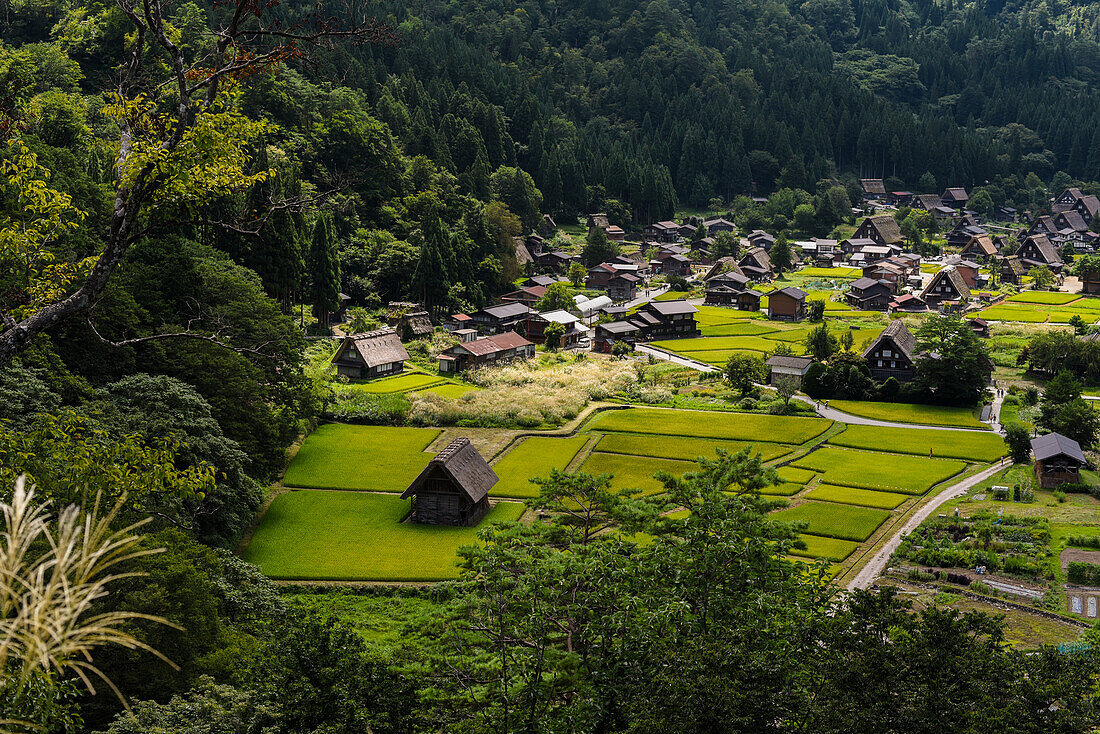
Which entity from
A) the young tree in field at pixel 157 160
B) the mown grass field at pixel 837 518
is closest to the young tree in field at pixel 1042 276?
the mown grass field at pixel 837 518

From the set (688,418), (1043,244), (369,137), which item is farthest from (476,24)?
(688,418)

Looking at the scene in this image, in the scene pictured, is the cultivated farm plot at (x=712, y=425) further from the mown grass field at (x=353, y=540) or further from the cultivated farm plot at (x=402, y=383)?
the mown grass field at (x=353, y=540)

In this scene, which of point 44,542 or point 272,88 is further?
point 272,88

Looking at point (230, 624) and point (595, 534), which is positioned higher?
point (230, 624)

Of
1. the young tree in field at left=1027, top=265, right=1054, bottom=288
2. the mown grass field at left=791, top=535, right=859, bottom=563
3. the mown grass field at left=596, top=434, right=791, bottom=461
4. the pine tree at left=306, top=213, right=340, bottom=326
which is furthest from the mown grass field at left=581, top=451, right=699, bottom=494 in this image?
the young tree in field at left=1027, top=265, right=1054, bottom=288

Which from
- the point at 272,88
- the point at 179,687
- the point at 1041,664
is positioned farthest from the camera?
the point at 272,88

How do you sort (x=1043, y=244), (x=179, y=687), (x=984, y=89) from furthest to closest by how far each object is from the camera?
1. (x=984, y=89)
2. (x=1043, y=244)
3. (x=179, y=687)

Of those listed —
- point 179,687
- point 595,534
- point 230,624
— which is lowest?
point 595,534

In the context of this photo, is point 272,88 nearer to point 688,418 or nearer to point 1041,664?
point 688,418
